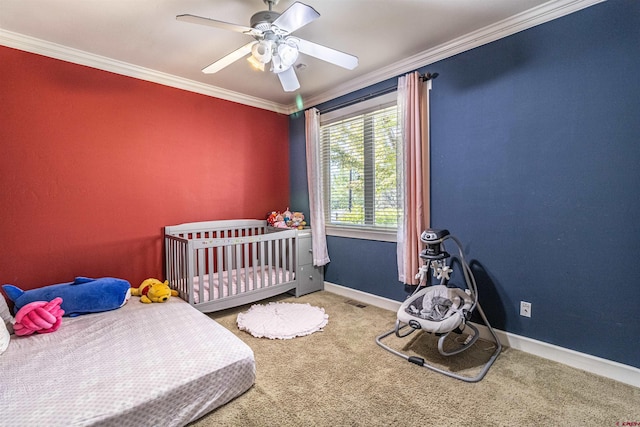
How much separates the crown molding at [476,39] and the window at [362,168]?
0.70ft

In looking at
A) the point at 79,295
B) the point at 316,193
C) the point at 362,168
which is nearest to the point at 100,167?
the point at 79,295

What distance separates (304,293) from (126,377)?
219cm

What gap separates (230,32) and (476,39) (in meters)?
1.88

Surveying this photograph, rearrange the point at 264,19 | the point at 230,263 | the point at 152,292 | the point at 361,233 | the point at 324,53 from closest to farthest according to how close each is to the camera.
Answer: the point at 264,19, the point at 324,53, the point at 152,292, the point at 230,263, the point at 361,233

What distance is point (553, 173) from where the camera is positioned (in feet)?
6.63

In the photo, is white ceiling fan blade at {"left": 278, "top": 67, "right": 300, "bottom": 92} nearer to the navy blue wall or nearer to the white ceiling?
the white ceiling

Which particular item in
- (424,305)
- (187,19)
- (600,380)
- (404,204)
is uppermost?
(187,19)

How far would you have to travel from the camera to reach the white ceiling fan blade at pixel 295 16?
1448 mm

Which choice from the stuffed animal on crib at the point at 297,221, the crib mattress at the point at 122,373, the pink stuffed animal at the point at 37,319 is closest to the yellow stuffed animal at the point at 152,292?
the crib mattress at the point at 122,373

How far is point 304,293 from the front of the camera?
3473 millimetres

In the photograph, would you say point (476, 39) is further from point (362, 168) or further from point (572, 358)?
point (572, 358)

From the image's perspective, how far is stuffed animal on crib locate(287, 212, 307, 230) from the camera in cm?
369

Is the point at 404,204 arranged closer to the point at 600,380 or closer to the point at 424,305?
the point at 424,305

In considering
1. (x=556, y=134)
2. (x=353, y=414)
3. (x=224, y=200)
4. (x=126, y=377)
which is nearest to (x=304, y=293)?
(x=224, y=200)
